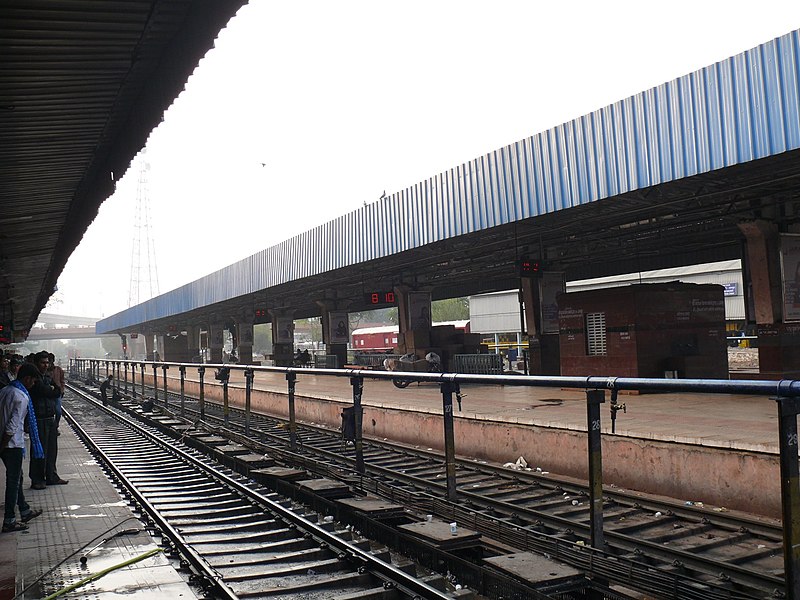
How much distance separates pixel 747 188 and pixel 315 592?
41.8 feet

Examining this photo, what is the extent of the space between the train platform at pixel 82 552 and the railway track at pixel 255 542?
0.29m

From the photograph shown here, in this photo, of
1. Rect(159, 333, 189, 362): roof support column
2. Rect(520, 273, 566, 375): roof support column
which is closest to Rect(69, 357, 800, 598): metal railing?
Rect(520, 273, 566, 375): roof support column

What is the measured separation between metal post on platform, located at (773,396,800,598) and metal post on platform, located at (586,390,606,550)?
147cm

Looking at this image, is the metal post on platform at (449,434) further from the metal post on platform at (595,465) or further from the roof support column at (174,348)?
the roof support column at (174,348)

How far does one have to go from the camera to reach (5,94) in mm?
6461

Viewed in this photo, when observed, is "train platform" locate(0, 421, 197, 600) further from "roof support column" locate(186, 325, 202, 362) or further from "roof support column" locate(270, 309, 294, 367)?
"roof support column" locate(186, 325, 202, 362)

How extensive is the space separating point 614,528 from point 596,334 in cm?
1053

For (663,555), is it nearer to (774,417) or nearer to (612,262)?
(774,417)

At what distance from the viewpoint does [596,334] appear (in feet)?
57.4

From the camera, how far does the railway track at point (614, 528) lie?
5211 millimetres

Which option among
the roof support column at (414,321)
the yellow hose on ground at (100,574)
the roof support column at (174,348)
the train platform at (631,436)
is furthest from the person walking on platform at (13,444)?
the roof support column at (174,348)

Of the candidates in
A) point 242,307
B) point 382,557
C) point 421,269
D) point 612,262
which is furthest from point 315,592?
point 242,307

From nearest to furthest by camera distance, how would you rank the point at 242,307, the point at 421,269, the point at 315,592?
the point at 315,592 → the point at 421,269 → the point at 242,307

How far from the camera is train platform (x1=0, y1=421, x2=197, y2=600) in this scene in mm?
5391
